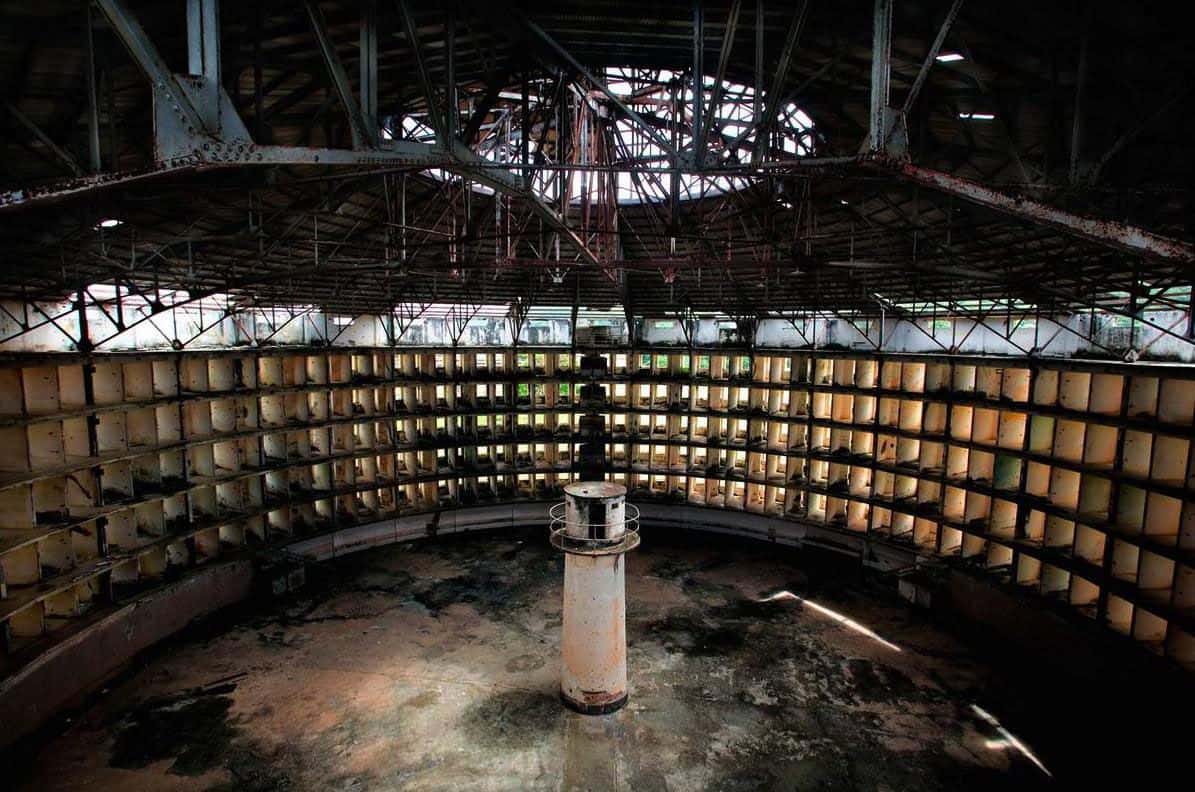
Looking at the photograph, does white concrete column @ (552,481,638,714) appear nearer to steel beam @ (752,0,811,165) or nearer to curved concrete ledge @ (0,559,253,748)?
steel beam @ (752,0,811,165)

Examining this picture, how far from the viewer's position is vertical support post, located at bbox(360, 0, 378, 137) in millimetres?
6000

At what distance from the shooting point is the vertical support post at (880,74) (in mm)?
5883

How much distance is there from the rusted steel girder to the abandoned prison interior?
0.04 metres

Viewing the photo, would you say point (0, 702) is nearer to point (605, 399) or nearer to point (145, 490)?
point (145, 490)

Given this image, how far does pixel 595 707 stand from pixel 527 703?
140 centimetres

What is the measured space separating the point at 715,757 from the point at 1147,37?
11.6 m

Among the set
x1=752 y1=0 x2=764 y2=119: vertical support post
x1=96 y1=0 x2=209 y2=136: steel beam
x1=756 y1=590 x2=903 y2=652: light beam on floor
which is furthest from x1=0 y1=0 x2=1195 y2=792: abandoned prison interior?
x1=752 y1=0 x2=764 y2=119: vertical support post

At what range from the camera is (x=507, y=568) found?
19.5m

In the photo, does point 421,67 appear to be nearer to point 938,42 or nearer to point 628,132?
point 938,42

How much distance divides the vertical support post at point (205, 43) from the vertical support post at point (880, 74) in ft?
18.7

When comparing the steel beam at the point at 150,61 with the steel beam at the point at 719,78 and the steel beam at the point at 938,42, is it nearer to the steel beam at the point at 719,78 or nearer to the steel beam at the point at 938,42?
the steel beam at the point at 719,78

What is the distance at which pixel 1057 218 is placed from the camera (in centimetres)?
566

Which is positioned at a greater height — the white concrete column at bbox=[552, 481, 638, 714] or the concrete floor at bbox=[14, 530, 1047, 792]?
the white concrete column at bbox=[552, 481, 638, 714]

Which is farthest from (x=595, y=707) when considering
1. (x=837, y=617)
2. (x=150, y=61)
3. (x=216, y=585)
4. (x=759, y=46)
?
(x=150, y=61)
